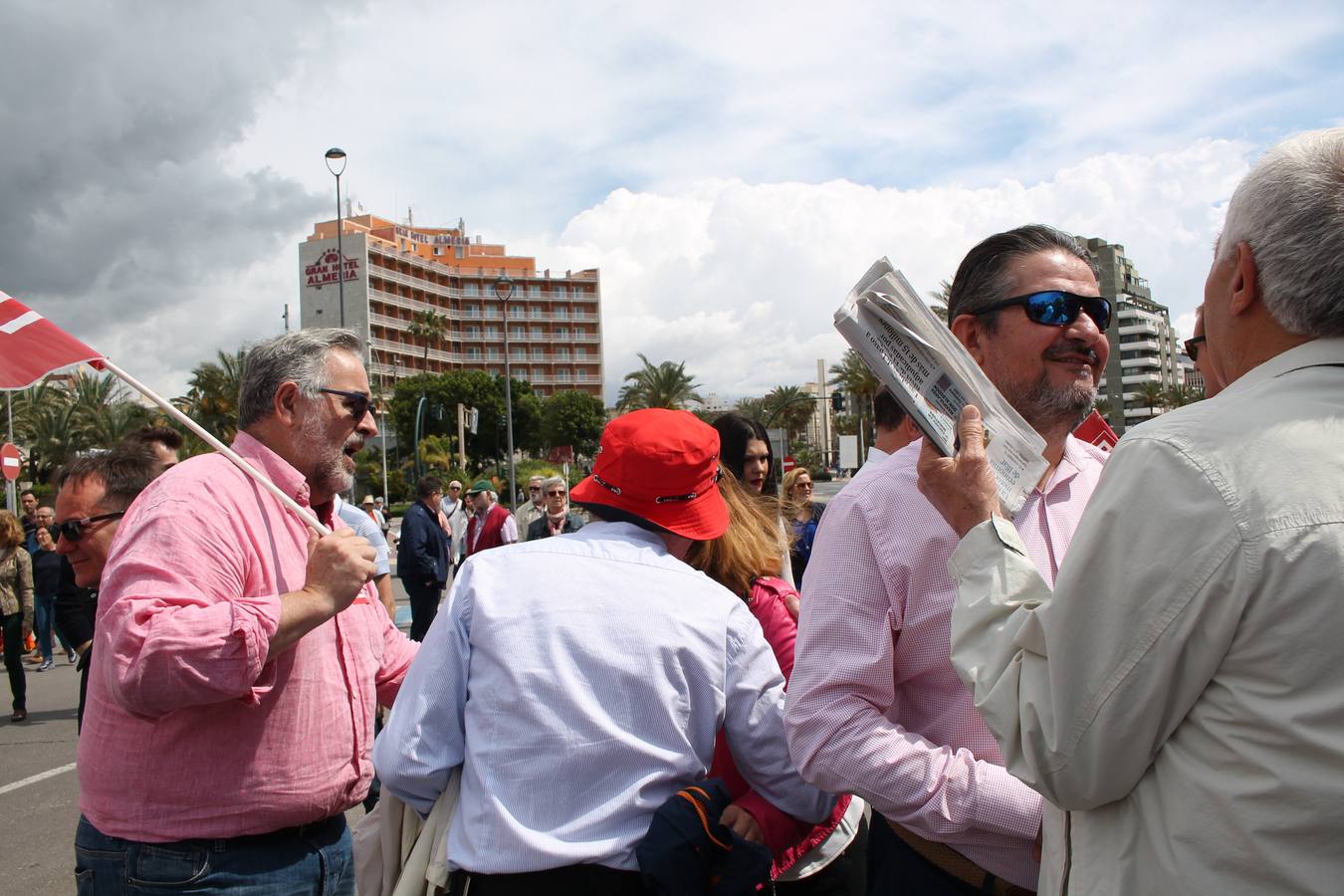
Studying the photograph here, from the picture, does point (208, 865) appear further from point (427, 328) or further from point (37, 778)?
point (427, 328)

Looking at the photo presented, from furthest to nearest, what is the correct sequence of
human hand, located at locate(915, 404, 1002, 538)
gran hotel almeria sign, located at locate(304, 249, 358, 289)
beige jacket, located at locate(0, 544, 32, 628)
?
1. gran hotel almeria sign, located at locate(304, 249, 358, 289)
2. beige jacket, located at locate(0, 544, 32, 628)
3. human hand, located at locate(915, 404, 1002, 538)

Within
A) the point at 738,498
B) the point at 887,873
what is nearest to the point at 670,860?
the point at 887,873

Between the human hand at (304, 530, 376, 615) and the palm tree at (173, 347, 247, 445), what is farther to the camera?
the palm tree at (173, 347, 247, 445)

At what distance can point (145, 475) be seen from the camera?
3938mm

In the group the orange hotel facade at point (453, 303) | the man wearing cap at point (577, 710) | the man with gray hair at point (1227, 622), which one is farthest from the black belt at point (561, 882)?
the orange hotel facade at point (453, 303)

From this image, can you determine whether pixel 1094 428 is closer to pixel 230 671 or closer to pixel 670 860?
pixel 670 860

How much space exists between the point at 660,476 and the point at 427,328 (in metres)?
97.5

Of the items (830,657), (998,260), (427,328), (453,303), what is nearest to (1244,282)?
(998,260)

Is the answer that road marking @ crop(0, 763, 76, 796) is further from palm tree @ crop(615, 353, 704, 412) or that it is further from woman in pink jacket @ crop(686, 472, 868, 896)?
palm tree @ crop(615, 353, 704, 412)

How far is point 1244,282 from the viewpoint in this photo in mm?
1479

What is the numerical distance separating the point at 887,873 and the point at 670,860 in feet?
1.82

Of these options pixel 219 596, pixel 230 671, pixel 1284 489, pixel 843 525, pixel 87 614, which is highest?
pixel 1284 489

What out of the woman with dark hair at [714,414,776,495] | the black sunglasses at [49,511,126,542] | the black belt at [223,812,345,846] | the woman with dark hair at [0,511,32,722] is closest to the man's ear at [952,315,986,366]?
the black belt at [223,812,345,846]

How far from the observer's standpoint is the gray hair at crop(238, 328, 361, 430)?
8.94 feet
